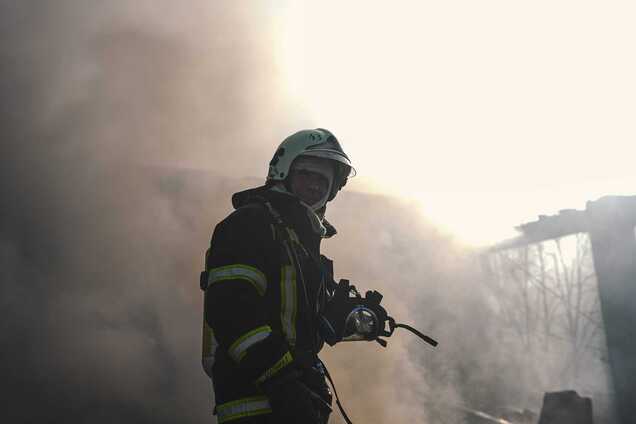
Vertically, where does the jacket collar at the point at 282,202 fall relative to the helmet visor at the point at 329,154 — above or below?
below

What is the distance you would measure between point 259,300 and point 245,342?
0.50 feet

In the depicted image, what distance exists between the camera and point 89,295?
6.86 meters

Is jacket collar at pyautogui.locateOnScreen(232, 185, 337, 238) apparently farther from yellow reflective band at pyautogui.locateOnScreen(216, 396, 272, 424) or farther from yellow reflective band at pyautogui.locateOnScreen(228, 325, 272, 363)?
yellow reflective band at pyautogui.locateOnScreen(216, 396, 272, 424)

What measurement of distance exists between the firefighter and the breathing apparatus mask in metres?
0.05

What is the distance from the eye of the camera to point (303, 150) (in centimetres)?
221

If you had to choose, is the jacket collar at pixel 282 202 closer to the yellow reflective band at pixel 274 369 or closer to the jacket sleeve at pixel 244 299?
the jacket sleeve at pixel 244 299

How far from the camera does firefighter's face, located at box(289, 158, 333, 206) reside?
226 cm

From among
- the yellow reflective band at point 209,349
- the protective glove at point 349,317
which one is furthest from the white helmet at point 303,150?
the yellow reflective band at point 209,349

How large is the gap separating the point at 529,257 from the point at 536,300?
1.32 metres

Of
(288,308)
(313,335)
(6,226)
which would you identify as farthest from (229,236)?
(6,226)

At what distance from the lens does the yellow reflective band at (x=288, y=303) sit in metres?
1.82

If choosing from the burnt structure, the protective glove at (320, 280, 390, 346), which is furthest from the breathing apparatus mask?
the burnt structure

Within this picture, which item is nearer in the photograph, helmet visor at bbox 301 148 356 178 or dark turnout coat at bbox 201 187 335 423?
dark turnout coat at bbox 201 187 335 423

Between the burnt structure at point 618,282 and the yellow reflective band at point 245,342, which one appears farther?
the burnt structure at point 618,282
